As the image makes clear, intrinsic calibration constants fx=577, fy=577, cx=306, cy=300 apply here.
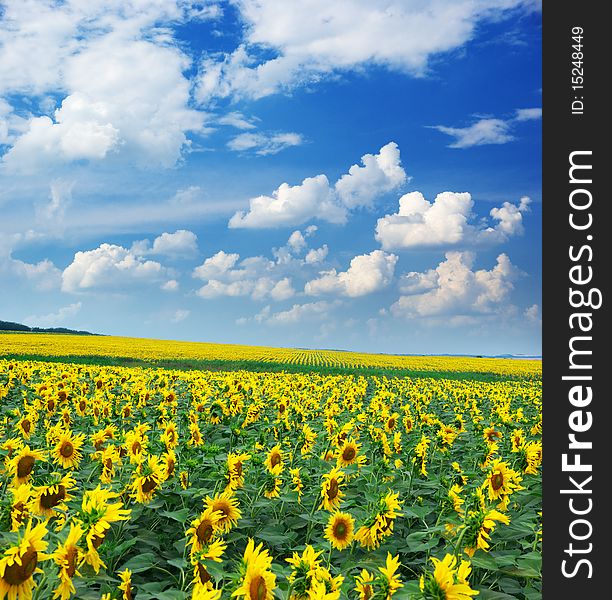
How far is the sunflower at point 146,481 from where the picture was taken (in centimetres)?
481

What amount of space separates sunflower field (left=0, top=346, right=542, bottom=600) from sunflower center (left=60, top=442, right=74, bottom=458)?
0.02m

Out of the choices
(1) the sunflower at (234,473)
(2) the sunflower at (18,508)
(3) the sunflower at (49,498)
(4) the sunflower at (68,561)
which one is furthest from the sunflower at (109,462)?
(4) the sunflower at (68,561)

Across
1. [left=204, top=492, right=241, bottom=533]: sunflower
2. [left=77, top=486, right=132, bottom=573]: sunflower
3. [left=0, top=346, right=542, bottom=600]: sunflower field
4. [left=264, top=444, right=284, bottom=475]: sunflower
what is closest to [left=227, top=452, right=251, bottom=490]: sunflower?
[left=0, top=346, right=542, bottom=600]: sunflower field

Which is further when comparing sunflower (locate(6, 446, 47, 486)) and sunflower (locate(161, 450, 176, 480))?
sunflower (locate(161, 450, 176, 480))

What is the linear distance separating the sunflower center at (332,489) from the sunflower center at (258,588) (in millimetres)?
2026

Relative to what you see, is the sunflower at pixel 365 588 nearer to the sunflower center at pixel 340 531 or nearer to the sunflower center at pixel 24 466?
the sunflower center at pixel 340 531

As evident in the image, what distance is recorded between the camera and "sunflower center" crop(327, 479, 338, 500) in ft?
15.9

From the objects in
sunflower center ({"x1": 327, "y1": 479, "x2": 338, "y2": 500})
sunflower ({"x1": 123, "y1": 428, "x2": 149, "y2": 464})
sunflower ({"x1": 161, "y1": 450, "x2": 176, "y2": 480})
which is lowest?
sunflower center ({"x1": 327, "y1": 479, "x2": 338, "y2": 500})

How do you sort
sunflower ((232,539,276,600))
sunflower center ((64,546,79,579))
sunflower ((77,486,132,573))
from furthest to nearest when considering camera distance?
sunflower ((77,486,132,573)) < sunflower center ((64,546,79,579)) < sunflower ((232,539,276,600))

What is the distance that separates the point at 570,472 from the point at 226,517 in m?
2.42

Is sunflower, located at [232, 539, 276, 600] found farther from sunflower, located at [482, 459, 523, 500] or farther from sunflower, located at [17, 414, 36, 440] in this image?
sunflower, located at [17, 414, 36, 440]

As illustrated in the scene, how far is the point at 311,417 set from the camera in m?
9.90

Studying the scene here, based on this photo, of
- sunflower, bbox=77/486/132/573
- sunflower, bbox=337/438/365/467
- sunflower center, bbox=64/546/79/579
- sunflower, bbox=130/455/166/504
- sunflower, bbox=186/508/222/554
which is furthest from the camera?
sunflower, bbox=337/438/365/467

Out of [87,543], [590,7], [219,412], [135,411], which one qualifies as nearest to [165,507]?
[87,543]
